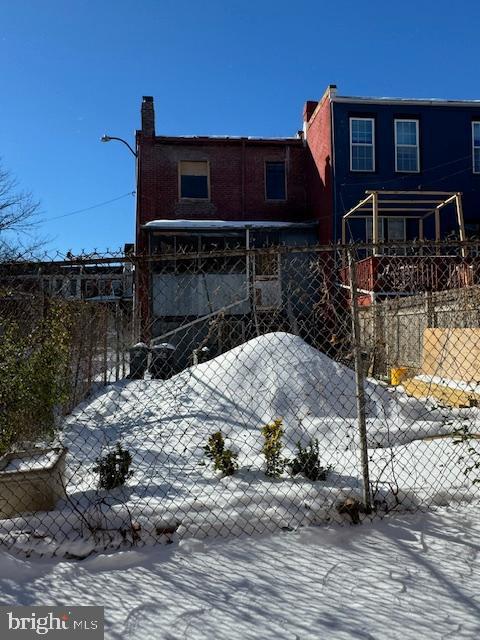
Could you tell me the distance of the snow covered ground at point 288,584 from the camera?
2.53m

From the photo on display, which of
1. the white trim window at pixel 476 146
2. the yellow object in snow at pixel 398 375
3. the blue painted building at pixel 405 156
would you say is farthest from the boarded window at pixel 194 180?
the yellow object in snow at pixel 398 375

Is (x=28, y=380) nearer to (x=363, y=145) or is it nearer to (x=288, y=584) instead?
(x=288, y=584)

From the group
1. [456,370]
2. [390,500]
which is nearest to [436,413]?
[456,370]

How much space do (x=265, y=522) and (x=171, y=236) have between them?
1649cm

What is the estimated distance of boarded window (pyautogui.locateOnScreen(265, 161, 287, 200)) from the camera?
21.0m

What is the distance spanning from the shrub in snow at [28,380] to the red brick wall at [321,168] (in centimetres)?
1507

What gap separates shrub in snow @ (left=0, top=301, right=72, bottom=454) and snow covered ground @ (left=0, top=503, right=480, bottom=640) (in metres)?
1.12

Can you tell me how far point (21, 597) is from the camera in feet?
9.19

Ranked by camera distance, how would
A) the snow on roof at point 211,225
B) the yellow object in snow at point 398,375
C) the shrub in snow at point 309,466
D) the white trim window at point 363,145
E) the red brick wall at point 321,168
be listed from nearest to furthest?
the shrub in snow at point 309,466 < the yellow object in snow at point 398,375 < the snow on roof at point 211,225 < the red brick wall at point 321,168 < the white trim window at point 363,145

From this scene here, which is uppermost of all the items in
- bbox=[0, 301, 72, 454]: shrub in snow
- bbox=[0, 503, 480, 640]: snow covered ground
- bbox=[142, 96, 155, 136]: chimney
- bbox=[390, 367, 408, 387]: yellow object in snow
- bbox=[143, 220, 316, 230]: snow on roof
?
bbox=[142, 96, 155, 136]: chimney

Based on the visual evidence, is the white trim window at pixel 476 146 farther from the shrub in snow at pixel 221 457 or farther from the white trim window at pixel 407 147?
the shrub in snow at pixel 221 457

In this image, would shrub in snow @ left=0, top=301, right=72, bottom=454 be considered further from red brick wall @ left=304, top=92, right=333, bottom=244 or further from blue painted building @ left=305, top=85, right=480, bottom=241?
blue painted building @ left=305, top=85, right=480, bottom=241

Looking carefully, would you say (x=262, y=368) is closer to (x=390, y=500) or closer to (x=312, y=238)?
(x=390, y=500)

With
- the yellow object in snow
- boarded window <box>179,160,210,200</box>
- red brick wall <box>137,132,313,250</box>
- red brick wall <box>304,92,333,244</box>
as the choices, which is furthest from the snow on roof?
the yellow object in snow
